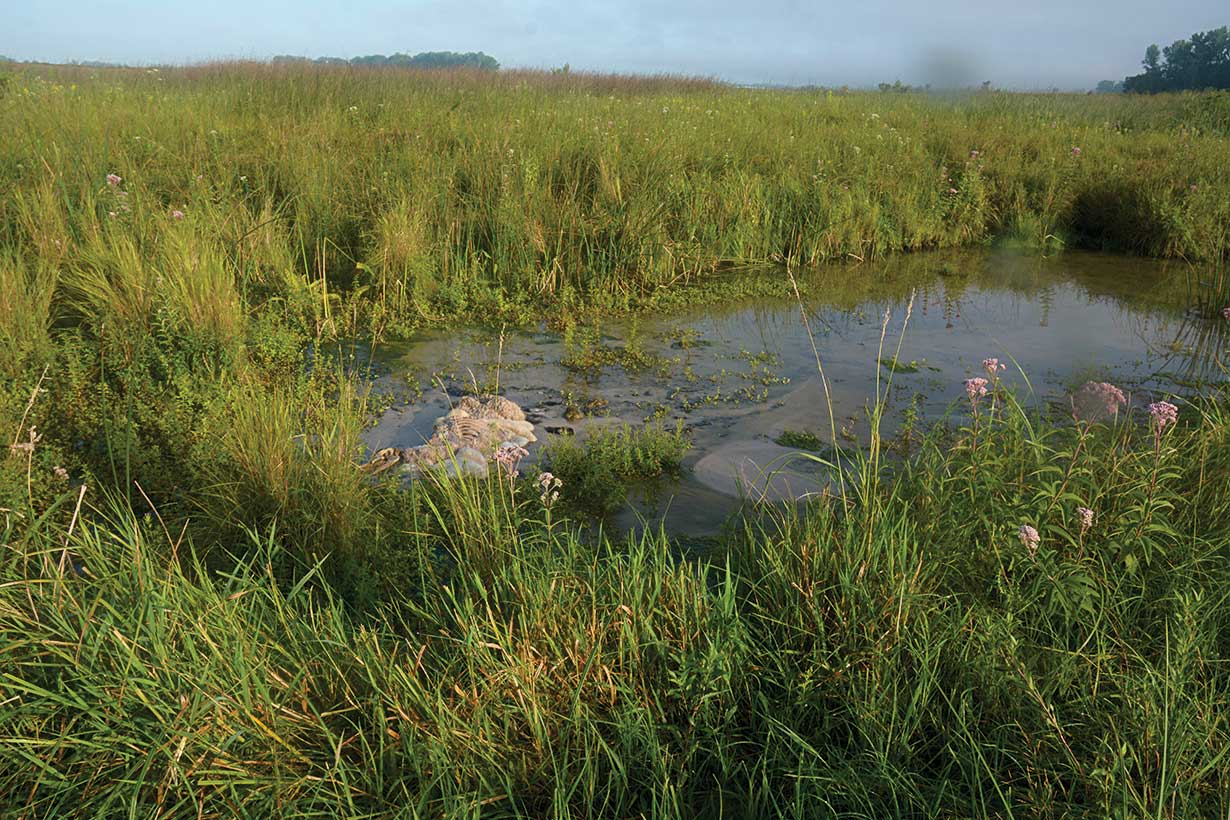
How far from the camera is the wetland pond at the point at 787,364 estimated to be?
4.19 meters

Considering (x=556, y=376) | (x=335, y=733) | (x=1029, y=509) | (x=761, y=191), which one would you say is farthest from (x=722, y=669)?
(x=761, y=191)

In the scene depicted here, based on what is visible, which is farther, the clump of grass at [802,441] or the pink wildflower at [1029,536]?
the clump of grass at [802,441]

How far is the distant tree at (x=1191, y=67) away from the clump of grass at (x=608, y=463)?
141 ft

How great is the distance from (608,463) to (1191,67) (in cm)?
4987

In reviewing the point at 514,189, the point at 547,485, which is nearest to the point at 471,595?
the point at 547,485

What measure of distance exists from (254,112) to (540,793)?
8634 millimetres

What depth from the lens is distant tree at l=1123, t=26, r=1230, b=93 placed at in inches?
1533

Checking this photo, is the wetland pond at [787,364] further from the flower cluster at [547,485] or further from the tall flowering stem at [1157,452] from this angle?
the tall flowering stem at [1157,452]

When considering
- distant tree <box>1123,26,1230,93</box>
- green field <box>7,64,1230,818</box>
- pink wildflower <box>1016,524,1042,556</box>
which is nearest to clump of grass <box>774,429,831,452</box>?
green field <box>7,64,1230,818</box>

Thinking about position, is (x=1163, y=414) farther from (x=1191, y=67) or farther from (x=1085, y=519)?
(x=1191, y=67)

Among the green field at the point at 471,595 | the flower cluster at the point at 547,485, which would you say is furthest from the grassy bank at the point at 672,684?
the flower cluster at the point at 547,485

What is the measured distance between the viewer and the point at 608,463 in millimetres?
3885

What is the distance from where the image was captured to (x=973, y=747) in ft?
6.38

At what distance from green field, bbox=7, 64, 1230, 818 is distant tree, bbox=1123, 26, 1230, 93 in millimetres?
43197
